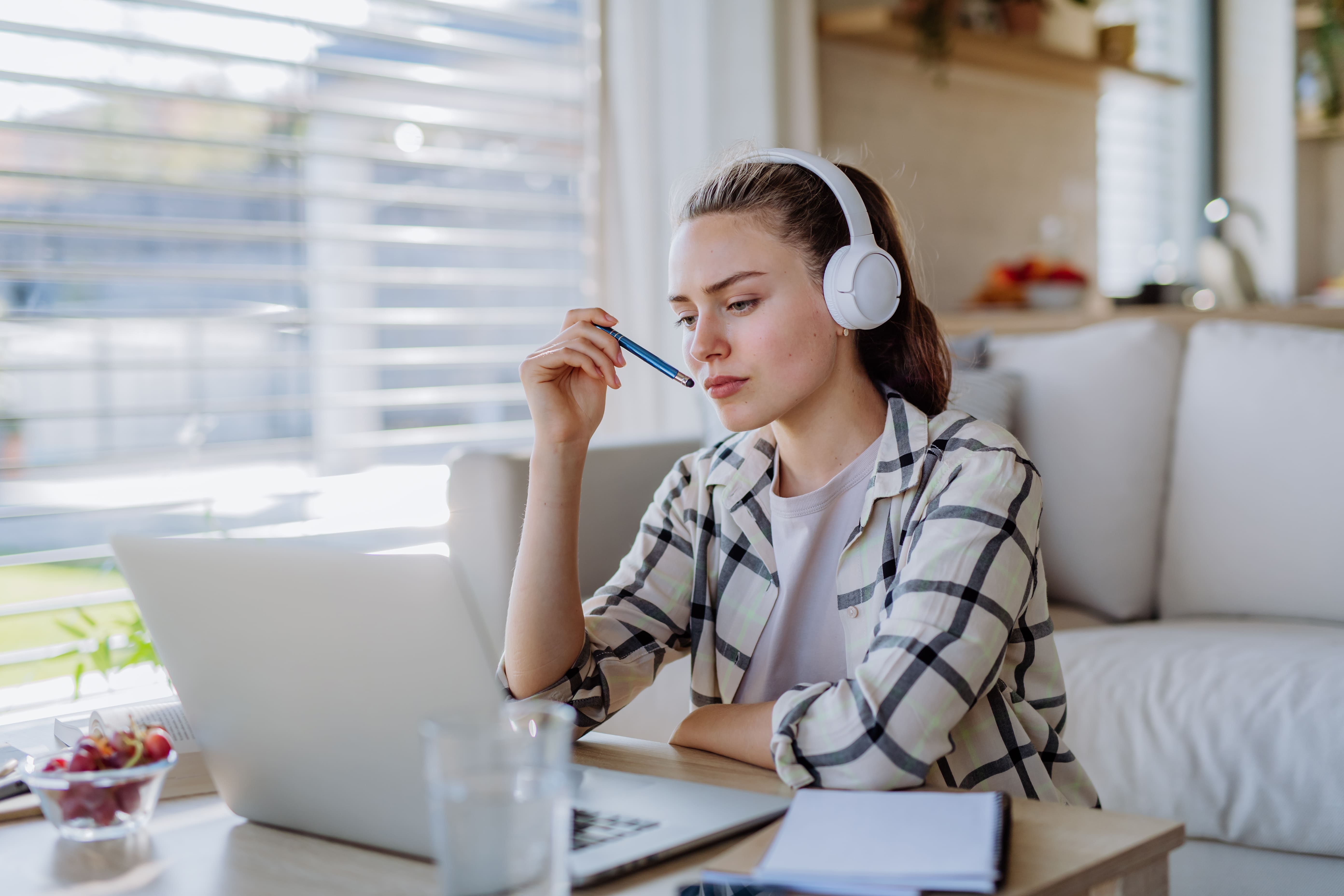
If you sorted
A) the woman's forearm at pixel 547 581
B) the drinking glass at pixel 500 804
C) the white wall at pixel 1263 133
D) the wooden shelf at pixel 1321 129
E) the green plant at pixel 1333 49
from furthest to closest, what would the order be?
the white wall at pixel 1263 133 → the wooden shelf at pixel 1321 129 → the green plant at pixel 1333 49 → the woman's forearm at pixel 547 581 → the drinking glass at pixel 500 804

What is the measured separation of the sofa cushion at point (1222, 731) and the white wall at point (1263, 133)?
3.35 metres

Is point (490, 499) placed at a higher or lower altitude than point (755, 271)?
lower

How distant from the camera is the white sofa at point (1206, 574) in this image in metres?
1.58

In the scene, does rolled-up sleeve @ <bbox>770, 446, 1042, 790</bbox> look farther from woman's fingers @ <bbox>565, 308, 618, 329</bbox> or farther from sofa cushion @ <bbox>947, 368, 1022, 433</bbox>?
sofa cushion @ <bbox>947, 368, 1022, 433</bbox>

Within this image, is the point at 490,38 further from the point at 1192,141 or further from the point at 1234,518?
the point at 1192,141

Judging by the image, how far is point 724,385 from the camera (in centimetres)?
120

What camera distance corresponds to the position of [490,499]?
186 cm

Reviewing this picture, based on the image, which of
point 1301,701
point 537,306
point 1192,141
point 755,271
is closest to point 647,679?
point 755,271

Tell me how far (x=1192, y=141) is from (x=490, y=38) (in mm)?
3475

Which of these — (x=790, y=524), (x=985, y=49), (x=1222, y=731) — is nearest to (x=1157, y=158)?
(x=985, y=49)

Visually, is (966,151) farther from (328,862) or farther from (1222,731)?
(328,862)

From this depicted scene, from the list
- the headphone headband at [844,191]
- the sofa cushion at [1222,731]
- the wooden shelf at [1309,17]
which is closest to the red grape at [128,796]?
the headphone headband at [844,191]

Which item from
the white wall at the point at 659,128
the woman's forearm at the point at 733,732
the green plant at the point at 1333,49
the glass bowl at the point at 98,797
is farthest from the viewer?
the green plant at the point at 1333,49

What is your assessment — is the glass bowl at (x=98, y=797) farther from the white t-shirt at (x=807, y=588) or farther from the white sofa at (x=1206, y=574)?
the white sofa at (x=1206, y=574)
